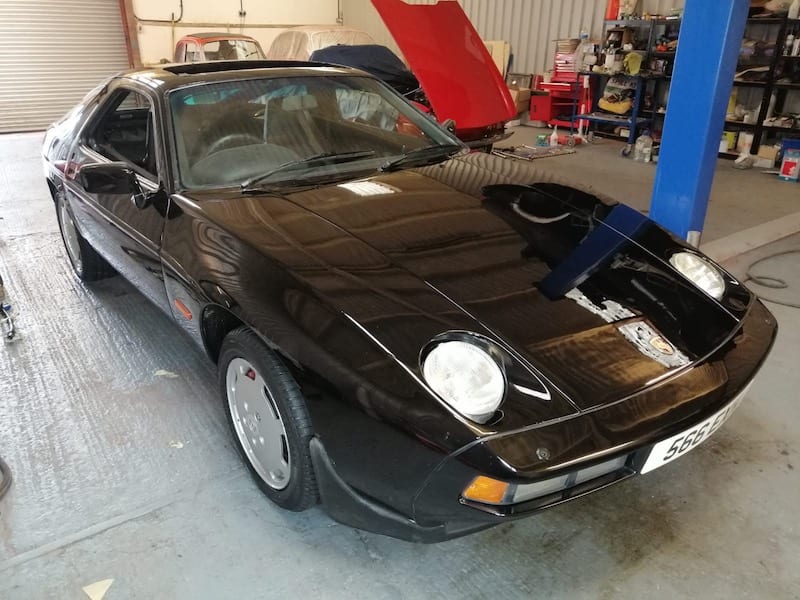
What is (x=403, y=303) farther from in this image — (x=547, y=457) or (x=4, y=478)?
(x=4, y=478)

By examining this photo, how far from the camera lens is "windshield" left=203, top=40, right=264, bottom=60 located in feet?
29.6

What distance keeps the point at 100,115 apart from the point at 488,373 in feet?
7.65

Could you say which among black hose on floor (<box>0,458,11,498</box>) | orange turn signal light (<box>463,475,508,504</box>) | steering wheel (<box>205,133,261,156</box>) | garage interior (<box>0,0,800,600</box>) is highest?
steering wheel (<box>205,133,261,156</box>)

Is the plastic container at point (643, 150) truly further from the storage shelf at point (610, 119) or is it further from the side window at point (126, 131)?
the side window at point (126, 131)

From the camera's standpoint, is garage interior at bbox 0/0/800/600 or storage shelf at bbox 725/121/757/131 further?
storage shelf at bbox 725/121/757/131

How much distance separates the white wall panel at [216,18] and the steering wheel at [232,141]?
10141 mm

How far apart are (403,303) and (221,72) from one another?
142 centimetres

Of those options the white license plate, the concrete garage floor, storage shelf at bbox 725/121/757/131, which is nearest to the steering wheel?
the concrete garage floor

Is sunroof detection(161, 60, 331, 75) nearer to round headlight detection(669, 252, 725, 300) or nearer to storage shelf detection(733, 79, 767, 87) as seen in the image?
round headlight detection(669, 252, 725, 300)

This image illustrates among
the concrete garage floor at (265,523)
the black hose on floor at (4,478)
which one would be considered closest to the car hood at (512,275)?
the concrete garage floor at (265,523)

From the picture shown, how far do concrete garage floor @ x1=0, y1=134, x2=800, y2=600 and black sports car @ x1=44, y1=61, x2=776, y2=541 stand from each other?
189mm

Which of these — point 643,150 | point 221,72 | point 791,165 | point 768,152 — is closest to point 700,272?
point 221,72

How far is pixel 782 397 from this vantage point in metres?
2.26

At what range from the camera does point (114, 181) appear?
7.01 ft
